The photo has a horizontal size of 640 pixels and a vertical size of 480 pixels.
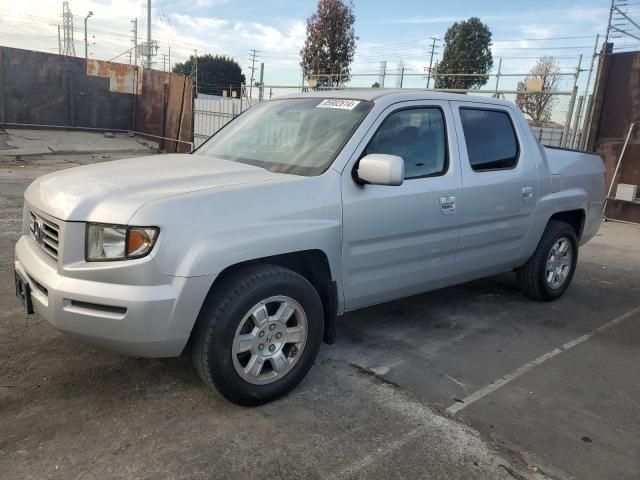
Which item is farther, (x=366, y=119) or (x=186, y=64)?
(x=186, y=64)

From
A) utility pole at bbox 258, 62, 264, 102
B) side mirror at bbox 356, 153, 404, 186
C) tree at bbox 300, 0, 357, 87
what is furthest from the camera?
tree at bbox 300, 0, 357, 87

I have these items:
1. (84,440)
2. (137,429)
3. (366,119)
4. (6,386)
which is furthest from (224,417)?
(366,119)

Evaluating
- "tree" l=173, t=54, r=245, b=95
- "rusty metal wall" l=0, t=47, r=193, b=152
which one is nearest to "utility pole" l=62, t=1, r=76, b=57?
"tree" l=173, t=54, r=245, b=95

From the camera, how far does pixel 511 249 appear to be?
4.63 m

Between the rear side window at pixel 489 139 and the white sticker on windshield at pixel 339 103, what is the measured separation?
976 mm

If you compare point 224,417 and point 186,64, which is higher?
point 186,64

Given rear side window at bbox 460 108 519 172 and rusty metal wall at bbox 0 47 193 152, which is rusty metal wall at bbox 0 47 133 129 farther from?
rear side window at bbox 460 108 519 172

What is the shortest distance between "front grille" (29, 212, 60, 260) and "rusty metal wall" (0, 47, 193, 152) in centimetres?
1327

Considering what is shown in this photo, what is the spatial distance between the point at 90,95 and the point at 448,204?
17712 mm

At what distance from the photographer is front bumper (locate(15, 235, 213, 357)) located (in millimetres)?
2613

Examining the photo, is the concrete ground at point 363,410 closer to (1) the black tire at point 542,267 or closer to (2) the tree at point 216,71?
(1) the black tire at point 542,267

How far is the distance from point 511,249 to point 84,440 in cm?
352

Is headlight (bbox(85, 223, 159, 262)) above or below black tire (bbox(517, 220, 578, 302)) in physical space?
above

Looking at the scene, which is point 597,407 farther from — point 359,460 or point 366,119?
point 366,119
